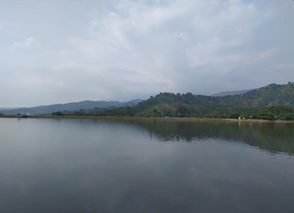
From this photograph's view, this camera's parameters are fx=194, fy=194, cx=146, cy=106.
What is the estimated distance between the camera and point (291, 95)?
149 metres

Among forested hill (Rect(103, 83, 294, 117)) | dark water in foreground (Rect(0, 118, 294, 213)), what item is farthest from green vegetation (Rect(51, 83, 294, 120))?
dark water in foreground (Rect(0, 118, 294, 213))

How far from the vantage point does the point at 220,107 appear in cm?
14350

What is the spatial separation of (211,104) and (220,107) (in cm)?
1879

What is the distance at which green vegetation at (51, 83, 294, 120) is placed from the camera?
294 ft

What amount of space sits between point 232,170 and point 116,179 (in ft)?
32.0

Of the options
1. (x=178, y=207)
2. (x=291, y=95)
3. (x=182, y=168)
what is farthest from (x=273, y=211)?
(x=291, y=95)

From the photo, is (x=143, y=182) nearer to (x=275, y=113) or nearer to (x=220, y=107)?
(x=275, y=113)

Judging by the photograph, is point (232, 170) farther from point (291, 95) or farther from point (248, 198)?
point (291, 95)

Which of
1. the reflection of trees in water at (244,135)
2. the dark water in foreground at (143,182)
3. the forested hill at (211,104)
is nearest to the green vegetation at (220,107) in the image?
the forested hill at (211,104)

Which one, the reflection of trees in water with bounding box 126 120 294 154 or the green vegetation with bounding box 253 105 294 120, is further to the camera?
the green vegetation with bounding box 253 105 294 120

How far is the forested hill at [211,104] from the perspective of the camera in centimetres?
12031

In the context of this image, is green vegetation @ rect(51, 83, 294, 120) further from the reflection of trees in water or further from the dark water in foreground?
the dark water in foreground

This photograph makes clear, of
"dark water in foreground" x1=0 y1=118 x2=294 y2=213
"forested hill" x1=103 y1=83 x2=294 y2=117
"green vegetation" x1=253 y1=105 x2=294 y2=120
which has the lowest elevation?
"dark water in foreground" x1=0 y1=118 x2=294 y2=213

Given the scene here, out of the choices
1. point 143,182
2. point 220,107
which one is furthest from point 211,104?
point 143,182
